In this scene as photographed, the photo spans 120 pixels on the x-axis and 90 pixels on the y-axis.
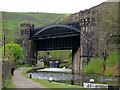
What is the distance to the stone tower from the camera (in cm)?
13162

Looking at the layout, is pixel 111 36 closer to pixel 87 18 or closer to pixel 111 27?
pixel 111 27

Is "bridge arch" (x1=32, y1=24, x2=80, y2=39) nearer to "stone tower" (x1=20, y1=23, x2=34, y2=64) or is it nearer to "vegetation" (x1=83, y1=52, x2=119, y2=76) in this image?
"stone tower" (x1=20, y1=23, x2=34, y2=64)

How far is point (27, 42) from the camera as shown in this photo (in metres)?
133

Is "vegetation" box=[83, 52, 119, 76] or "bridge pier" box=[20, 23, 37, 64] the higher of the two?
"bridge pier" box=[20, 23, 37, 64]

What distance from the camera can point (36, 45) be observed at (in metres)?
133

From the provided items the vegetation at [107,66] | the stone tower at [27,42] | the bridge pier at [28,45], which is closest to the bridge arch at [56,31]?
the stone tower at [27,42]

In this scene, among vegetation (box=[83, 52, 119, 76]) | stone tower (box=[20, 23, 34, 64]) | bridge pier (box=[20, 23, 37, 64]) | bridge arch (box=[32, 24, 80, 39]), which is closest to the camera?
vegetation (box=[83, 52, 119, 76])

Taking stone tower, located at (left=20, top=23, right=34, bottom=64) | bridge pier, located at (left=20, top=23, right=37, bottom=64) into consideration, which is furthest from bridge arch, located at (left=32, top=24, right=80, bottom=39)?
bridge pier, located at (left=20, top=23, right=37, bottom=64)

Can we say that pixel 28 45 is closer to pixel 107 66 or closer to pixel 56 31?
pixel 56 31

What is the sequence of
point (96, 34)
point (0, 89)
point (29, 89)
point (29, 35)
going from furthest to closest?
point (29, 35), point (96, 34), point (29, 89), point (0, 89)

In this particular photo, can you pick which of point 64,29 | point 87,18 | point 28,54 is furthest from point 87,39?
point 28,54

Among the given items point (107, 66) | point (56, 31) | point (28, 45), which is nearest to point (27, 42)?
point (28, 45)

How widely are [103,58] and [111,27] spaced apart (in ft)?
54.3

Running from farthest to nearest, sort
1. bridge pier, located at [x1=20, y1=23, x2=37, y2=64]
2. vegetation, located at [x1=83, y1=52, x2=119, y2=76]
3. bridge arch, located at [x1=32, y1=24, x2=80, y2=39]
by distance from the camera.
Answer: bridge pier, located at [x1=20, y1=23, x2=37, y2=64], bridge arch, located at [x1=32, y1=24, x2=80, y2=39], vegetation, located at [x1=83, y1=52, x2=119, y2=76]
